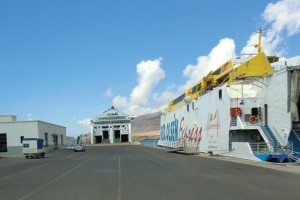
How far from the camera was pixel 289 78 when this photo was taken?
31.0 metres

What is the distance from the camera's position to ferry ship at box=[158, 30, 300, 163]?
30844mm

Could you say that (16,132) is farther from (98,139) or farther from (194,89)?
(98,139)

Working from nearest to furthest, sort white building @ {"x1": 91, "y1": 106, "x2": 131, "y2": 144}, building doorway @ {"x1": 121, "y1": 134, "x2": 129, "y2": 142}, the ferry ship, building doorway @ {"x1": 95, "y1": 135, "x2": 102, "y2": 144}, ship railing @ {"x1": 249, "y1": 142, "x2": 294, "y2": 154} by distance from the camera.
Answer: ship railing @ {"x1": 249, "y1": 142, "x2": 294, "y2": 154} → the ferry ship → white building @ {"x1": 91, "y1": 106, "x2": 131, "y2": 144} → building doorway @ {"x1": 121, "y1": 134, "x2": 129, "y2": 142} → building doorway @ {"x1": 95, "y1": 135, "x2": 102, "y2": 144}

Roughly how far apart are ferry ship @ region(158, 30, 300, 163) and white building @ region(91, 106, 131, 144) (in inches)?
2594

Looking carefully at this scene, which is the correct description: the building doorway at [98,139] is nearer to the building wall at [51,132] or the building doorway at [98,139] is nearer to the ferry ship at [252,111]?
the building wall at [51,132]

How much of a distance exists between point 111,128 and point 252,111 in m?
82.8

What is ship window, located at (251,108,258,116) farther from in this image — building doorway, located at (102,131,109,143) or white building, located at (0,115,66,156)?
building doorway, located at (102,131,109,143)

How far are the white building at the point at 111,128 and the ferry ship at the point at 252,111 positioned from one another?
216 feet

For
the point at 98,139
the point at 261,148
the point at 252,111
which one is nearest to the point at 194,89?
the point at 252,111

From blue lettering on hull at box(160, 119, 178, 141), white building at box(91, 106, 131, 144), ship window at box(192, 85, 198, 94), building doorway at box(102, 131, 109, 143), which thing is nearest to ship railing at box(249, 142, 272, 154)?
ship window at box(192, 85, 198, 94)

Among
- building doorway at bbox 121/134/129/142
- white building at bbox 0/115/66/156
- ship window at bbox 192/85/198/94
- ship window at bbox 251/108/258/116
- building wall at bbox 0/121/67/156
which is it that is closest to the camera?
ship window at bbox 251/108/258/116

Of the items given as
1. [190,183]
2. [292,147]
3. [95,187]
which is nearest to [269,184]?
[190,183]

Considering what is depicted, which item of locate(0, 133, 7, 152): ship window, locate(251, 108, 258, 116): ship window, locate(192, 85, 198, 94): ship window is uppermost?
locate(192, 85, 198, 94): ship window

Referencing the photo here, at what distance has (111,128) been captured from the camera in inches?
4624
